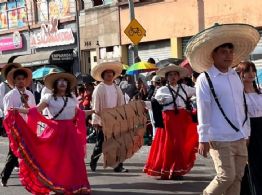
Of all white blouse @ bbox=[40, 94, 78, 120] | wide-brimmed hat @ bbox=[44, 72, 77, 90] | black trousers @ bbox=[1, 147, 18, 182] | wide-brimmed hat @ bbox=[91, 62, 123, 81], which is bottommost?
black trousers @ bbox=[1, 147, 18, 182]

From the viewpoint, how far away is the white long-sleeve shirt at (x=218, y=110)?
585 cm

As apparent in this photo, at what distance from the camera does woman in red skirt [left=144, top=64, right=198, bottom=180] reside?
9.36m

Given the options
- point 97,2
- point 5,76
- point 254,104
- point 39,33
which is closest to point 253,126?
point 254,104

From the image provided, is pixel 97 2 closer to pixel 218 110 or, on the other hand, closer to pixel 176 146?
pixel 176 146

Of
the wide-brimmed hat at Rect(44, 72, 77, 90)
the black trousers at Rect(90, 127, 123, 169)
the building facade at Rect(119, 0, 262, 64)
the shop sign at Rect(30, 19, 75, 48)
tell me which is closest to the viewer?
the wide-brimmed hat at Rect(44, 72, 77, 90)

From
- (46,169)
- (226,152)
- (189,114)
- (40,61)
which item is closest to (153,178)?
(189,114)

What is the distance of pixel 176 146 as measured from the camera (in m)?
9.44

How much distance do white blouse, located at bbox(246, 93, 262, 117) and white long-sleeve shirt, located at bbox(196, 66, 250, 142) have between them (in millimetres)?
680

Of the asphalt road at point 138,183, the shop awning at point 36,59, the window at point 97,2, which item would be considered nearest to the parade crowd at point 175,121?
the asphalt road at point 138,183

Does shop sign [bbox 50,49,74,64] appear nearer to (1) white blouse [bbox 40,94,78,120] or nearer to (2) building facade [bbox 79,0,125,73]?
(2) building facade [bbox 79,0,125,73]

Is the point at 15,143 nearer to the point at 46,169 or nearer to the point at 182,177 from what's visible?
the point at 46,169

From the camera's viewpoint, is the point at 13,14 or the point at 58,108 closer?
the point at 58,108

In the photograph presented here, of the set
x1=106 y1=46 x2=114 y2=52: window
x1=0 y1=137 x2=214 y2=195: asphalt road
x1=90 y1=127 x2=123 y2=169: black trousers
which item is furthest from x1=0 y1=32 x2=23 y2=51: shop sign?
x1=90 y1=127 x2=123 y2=169: black trousers

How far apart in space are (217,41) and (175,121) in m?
3.58
